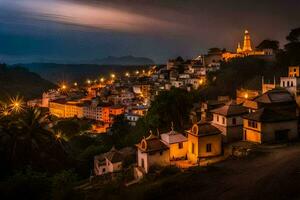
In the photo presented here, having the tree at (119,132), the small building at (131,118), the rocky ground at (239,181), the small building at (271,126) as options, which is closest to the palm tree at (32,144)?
the rocky ground at (239,181)

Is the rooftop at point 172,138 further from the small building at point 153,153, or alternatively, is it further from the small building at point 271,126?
the small building at point 271,126

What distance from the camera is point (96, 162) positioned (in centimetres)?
3653

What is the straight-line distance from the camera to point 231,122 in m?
28.7

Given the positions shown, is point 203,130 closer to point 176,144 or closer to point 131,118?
point 176,144

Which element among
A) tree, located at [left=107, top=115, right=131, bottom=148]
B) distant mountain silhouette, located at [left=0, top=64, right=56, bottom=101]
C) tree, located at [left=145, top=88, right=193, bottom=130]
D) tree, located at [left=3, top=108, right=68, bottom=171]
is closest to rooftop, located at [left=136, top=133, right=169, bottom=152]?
tree, located at [left=3, top=108, right=68, bottom=171]

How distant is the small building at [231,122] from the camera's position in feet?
93.6

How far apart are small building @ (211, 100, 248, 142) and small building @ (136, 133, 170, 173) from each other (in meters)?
6.09

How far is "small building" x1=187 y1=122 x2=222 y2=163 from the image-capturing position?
2541 centimetres

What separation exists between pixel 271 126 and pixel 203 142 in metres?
5.35

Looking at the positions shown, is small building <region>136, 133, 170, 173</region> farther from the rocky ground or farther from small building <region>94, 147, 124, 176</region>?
small building <region>94, 147, 124, 176</region>

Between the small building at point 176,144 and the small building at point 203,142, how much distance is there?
0.61m

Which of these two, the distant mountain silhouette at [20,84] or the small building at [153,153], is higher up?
the distant mountain silhouette at [20,84]

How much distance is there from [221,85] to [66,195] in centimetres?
5673

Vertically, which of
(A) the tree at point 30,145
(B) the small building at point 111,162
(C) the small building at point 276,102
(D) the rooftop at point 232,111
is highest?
(C) the small building at point 276,102
